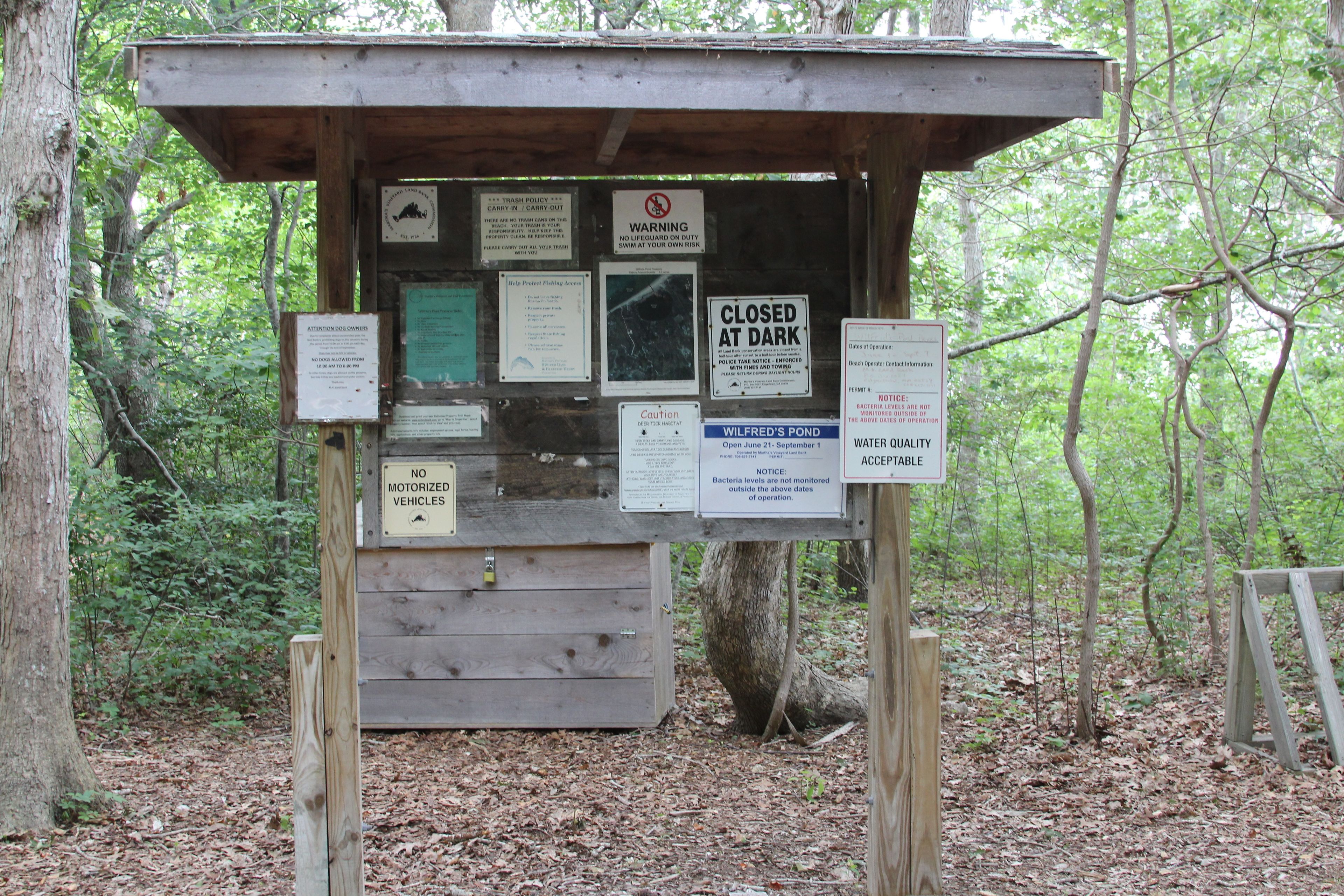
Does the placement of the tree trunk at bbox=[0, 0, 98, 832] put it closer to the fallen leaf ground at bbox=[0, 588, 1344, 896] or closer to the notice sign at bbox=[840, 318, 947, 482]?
the fallen leaf ground at bbox=[0, 588, 1344, 896]

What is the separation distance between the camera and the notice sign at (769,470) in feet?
10.1

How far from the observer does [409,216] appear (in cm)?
307

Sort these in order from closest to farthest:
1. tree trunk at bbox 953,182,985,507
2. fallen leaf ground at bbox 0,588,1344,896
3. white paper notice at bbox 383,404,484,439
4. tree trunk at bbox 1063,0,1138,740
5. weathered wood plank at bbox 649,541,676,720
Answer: white paper notice at bbox 383,404,484,439
fallen leaf ground at bbox 0,588,1344,896
tree trunk at bbox 1063,0,1138,740
weathered wood plank at bbox 649,541,676,720
tree trunk at bbox 953,182,985,507

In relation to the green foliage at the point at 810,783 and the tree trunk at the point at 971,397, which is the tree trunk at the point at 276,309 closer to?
the green foliage at the point at 810,783

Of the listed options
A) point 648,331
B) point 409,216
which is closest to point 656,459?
point 648,331

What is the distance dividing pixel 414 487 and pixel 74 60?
3.19m

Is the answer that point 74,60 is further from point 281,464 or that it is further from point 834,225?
point 281,464

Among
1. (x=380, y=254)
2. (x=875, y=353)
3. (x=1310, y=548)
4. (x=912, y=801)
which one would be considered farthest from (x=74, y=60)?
(x=1310, y=548)

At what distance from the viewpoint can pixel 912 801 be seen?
3.07m

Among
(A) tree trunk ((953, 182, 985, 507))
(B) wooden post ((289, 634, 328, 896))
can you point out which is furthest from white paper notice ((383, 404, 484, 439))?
(A) tree trunk ((953, 182, 985, 507))

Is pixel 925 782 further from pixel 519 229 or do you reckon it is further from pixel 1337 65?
pixel 1337 65

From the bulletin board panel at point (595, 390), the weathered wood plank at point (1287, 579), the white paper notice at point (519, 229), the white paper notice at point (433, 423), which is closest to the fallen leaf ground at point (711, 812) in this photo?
the weathered wood plank at point (1287, 579)

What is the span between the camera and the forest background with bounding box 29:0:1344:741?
670 cm

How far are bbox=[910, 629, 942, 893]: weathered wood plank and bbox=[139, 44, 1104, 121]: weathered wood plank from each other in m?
1.66
